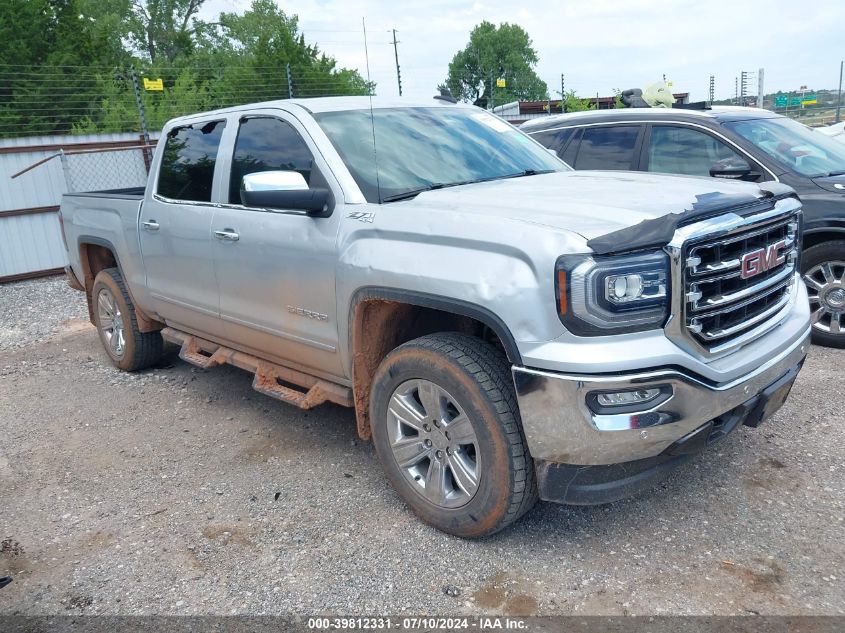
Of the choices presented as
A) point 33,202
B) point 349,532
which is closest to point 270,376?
point 349,532

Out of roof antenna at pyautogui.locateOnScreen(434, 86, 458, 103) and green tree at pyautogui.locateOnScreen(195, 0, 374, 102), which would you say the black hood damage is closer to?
roof antenna at pyautogui.locateOnScreen(434, 86, 458, 103)

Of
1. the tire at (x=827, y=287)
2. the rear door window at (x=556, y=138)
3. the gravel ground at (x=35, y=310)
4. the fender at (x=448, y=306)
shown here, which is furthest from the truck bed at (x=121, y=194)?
the tire at (x=827, y=287)

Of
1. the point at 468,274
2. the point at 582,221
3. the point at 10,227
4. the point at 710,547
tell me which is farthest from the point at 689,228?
the point at 10,227

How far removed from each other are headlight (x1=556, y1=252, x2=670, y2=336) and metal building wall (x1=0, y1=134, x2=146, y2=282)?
10.7m

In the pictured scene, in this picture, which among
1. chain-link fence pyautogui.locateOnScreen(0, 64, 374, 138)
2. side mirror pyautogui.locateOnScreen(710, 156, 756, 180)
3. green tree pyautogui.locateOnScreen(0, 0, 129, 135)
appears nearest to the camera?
side mirror pyautogui.locateOnScreen(710, 156, 756, 180)

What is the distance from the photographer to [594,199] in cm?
316

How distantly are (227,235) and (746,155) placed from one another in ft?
13.2

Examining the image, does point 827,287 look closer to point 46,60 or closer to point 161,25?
point 46,60

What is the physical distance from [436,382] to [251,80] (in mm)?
15191

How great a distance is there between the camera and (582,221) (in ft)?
9.29

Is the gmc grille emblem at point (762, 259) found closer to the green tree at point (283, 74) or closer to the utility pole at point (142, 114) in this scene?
the green tree at point (283, 74)

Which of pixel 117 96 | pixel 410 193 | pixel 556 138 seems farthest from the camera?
pixel 117 96

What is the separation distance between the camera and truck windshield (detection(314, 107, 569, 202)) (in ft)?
12.1

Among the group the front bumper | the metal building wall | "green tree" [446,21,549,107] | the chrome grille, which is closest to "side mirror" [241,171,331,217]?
the front bumper
